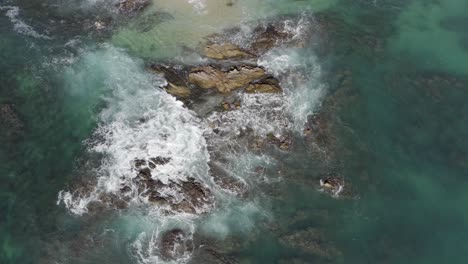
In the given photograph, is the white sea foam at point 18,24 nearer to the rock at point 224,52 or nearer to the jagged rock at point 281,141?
the rock at point 224,52

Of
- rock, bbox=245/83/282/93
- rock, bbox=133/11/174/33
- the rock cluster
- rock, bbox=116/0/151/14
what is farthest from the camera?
rock, bbox=116/0/151/14

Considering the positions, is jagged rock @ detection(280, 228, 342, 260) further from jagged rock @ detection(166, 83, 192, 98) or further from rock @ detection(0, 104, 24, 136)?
rock @ detection(0, 104, 24, 136)

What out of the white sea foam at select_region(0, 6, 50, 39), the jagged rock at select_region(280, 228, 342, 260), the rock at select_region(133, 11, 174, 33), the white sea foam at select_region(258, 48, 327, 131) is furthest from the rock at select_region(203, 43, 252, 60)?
the jagged rock at select_region(280, 228, 342, 260)

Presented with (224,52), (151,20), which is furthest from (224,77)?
(151,20)

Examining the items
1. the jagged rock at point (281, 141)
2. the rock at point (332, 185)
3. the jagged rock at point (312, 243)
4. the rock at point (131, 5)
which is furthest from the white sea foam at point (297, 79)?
the rock at point (131, 5)

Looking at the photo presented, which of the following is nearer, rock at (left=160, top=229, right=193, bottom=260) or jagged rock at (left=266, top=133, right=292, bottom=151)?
rock at (left=160, top=229, right=193, bottom=260)

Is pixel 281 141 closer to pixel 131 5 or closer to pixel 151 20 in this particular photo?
pixel 151 20

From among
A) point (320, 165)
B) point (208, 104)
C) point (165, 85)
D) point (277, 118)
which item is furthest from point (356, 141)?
point (165, 85)

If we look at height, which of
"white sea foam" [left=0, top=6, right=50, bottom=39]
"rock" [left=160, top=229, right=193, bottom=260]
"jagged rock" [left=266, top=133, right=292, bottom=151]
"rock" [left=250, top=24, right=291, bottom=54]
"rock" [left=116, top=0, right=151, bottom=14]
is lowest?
"rock" [left=160, top=229, right=193, bottom=260]
